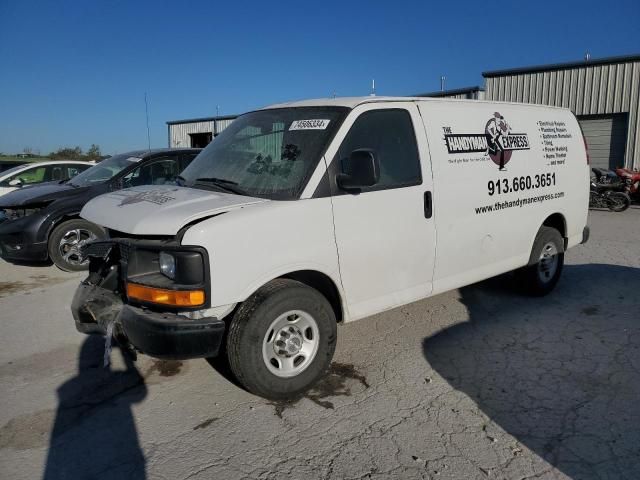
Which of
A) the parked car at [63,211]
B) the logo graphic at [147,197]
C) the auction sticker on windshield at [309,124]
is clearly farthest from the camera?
the parked car at [63,211]

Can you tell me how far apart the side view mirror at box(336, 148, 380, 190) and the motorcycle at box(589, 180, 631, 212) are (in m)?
12.8

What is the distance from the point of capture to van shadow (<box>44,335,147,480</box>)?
9.47ft

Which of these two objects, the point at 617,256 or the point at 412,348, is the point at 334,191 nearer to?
the point at 412,348

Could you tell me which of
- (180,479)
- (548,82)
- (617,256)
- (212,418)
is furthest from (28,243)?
(548,82)

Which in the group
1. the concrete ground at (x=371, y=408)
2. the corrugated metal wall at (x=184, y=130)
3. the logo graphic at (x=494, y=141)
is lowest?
the concrete ground at (x=371, y=408)

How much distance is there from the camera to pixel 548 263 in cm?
582

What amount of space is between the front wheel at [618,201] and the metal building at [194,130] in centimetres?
2031

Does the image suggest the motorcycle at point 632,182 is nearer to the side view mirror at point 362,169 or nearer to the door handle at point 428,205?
the door handle at point 428,205

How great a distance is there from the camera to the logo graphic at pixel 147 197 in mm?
3670

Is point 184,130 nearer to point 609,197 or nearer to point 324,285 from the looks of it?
point 609,197

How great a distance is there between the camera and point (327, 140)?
3760 millimetres

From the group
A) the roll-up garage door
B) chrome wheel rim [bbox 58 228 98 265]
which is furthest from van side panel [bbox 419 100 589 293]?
the roll-up garage door

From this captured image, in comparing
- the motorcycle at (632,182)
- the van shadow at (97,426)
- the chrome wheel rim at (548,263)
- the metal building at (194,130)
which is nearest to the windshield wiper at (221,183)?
the van shadow at (97,426)

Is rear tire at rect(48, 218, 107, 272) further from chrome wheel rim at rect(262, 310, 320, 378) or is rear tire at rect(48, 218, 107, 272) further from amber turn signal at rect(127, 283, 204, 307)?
chrome wheel rim at rect(262, 310, 320, 378)
